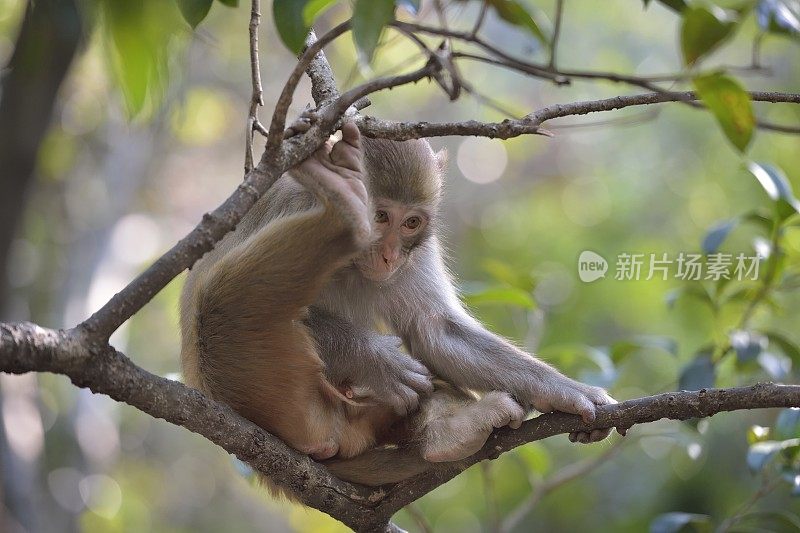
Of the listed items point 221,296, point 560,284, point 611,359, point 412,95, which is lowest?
point 221,296

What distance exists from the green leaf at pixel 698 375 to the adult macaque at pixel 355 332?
69cm

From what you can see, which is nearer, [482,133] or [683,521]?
[482,133]

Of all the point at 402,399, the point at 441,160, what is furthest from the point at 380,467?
the point at 441,160

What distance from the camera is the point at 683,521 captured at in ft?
11.9

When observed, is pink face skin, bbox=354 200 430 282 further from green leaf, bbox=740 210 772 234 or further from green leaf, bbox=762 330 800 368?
green leaf, bbox=762 330 800 368

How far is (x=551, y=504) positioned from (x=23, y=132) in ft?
19.1

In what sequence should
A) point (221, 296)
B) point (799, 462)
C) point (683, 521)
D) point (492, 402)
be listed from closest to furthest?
1. point (221, 296)
2. point (492, 402)
3. point (799, 462)
4. point (683, 521)

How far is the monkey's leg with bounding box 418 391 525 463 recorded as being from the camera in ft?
9.48

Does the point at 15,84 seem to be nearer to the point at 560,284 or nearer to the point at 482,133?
the point at 482,133

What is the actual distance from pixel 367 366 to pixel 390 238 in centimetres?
48

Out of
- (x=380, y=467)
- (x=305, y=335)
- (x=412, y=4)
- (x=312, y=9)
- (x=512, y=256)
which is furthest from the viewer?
(x=512, y=256)

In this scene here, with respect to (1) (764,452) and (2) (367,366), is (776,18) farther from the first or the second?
(2) (367,366)

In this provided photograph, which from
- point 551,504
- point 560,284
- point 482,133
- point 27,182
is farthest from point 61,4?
point 551,504

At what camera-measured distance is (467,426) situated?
291 centimetres
